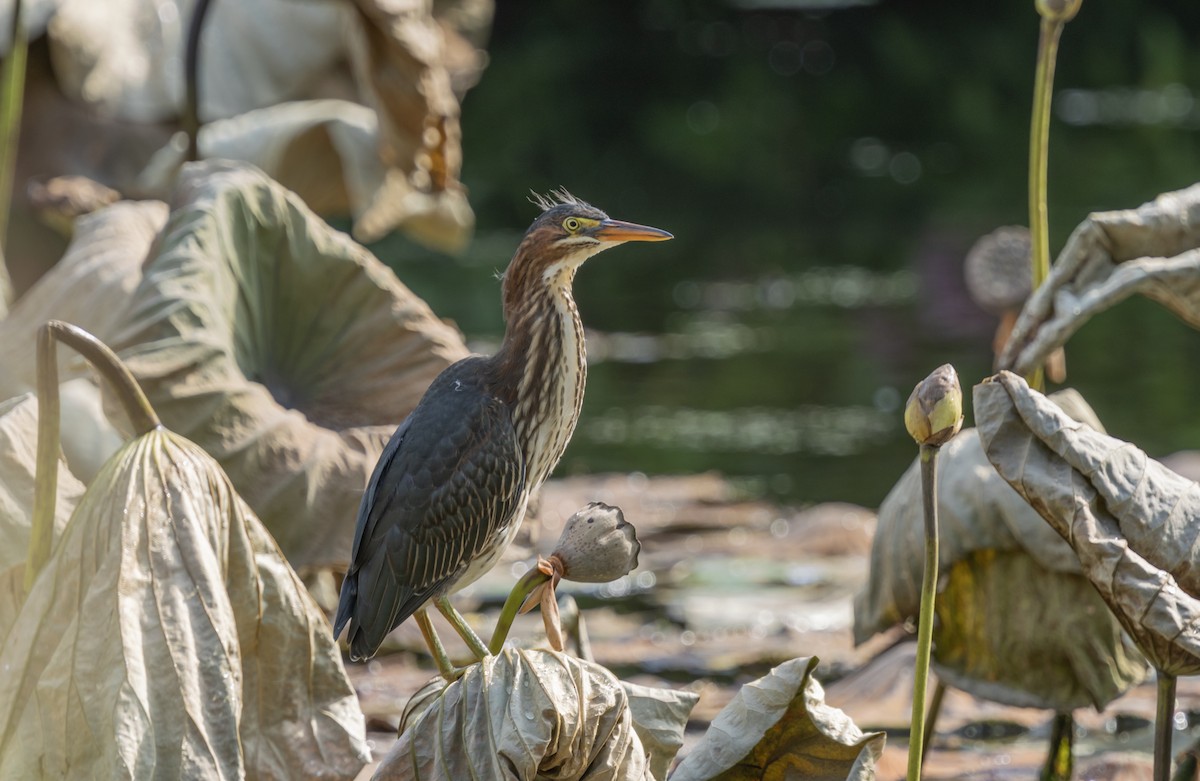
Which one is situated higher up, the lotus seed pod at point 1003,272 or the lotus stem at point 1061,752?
the lotus seed pod at point 1003,272

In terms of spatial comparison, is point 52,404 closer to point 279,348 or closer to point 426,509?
point 426,509

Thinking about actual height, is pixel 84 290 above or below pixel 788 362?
above

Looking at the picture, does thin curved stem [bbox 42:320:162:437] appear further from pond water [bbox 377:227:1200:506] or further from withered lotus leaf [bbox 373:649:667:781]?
pond water [bbox 377:227:1200:506]


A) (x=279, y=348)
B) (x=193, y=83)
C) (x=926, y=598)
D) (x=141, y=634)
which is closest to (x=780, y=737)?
(x=926, y=598)

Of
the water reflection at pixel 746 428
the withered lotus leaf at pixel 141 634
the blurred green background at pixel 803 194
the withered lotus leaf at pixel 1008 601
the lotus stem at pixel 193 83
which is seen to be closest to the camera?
the withered lotus leaf at pixel 141 634

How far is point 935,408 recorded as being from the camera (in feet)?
5.99

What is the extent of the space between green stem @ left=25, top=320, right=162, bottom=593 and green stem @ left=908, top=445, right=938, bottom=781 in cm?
91

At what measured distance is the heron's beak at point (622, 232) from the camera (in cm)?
231

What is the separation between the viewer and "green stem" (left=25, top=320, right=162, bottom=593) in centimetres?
213

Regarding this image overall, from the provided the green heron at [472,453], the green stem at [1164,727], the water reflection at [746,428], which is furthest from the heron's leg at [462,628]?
the water reflection at [746,428]

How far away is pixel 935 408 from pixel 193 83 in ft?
8.26

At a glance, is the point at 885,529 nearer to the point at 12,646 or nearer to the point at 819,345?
the point at 12,646

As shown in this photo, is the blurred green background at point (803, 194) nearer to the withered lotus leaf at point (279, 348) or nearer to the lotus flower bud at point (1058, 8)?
the withered lotus leaf at point (279, 348)

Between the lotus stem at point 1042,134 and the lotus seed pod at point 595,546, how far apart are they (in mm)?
785
